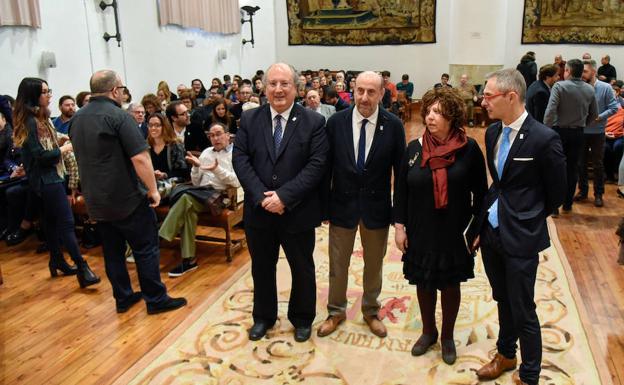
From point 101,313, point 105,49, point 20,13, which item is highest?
point 20,13

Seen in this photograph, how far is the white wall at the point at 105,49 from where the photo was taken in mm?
7059

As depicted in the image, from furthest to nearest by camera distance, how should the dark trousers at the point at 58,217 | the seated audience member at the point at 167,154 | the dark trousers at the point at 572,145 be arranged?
the dark trousers at the point at 572,145 < the seated audience member at the point at 167,154 < the dark trousers at the point at 58,217

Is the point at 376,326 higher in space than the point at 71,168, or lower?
lower

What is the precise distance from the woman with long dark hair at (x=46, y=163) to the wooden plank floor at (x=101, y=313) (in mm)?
318

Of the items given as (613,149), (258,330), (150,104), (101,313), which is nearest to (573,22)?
(613,149)

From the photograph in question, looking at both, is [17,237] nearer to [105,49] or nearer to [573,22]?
[105,49]

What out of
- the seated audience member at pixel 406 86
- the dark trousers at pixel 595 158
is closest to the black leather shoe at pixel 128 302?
the dark trousers at pixel 595 158

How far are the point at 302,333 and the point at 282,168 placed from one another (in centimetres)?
107

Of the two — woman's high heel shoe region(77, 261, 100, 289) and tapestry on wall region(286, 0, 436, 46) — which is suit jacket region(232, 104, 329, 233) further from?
tapestry on wall region(286, 0, 436, 46)

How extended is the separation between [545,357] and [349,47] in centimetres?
1396

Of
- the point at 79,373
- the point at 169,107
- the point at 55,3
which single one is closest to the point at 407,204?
the point at 79,373

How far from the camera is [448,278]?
2855mm

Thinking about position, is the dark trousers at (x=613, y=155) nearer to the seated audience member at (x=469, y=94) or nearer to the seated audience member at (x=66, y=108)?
the seated audience member at (x=469, y=94)

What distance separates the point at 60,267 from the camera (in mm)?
4469
